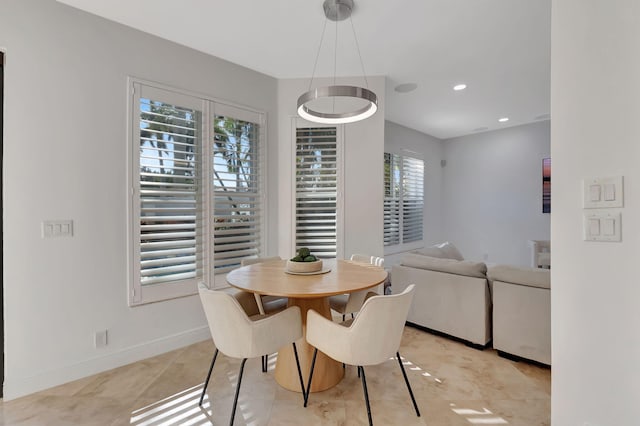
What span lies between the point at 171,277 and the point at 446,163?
588cm

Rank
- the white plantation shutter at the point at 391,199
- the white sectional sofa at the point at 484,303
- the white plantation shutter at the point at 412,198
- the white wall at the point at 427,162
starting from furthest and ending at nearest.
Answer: the white plantation shutter at the point at 412,198, the white wall at the point at 427,162, the white plantation shutter at the point at 391,199, the white sectional sofa at the point at 484,303

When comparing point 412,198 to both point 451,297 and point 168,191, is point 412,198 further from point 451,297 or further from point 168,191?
point 168,191

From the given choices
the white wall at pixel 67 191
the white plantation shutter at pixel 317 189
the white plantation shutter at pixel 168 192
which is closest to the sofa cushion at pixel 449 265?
the white plantation shutter at pixel 317 189

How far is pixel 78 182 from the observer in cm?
221

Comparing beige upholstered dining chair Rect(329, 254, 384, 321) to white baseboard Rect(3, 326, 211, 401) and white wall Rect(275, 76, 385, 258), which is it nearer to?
white wall Rect(275, 76, 385, 258)

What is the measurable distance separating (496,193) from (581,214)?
5248mm

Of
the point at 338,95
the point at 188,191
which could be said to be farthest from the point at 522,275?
the point at 188,191

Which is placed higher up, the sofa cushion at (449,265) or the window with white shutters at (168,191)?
the window with white shutters at (168,191)

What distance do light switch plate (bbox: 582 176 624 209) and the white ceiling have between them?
1.72 m

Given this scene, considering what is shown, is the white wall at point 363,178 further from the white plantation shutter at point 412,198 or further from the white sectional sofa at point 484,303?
the white plantation shutter at point 412,198

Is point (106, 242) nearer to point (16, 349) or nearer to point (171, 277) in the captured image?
point (171, 277)

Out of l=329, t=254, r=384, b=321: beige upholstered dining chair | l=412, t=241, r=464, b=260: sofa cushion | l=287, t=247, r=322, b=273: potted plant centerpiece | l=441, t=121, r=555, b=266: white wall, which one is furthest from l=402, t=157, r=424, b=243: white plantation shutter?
l=287, t=247, r=322, b=273: potted plant centerpiece

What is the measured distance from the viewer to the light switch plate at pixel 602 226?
3.58ft

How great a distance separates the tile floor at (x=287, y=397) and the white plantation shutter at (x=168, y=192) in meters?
0.79
